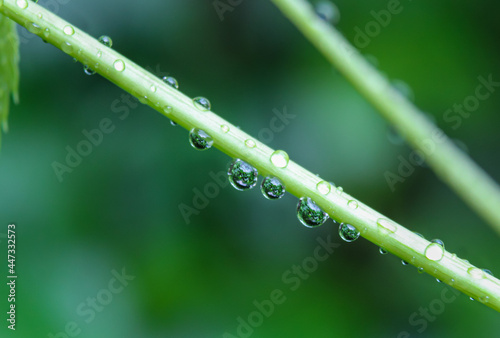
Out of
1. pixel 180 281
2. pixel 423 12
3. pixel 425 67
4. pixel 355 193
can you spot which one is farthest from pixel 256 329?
pixel 423 12

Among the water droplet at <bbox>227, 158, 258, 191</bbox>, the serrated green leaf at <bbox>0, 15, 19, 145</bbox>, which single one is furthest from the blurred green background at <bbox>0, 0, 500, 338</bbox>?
the water droplet at <bbox>227, 158, 258, 191</bbox>

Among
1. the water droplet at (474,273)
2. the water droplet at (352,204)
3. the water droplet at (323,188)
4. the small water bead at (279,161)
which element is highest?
the water droplet at (474,273)

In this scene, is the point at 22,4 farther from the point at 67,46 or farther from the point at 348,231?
the point at 348,231

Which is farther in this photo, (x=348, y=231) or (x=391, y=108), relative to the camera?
(x=391, y=108)

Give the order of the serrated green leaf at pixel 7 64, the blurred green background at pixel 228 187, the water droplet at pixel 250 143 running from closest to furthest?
the water droplet at pixel 250 143, the serrated green leaf at pixel 7 64, the blurred green background at pixel 228 187

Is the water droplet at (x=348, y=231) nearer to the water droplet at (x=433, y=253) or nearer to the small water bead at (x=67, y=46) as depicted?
the water droplet at (x=433, y=253)

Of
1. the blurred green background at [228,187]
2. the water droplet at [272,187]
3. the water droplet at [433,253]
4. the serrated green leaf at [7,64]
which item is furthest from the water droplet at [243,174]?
the blurred green background at [228,187]

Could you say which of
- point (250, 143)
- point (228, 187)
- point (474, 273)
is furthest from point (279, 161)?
point (228, 187)

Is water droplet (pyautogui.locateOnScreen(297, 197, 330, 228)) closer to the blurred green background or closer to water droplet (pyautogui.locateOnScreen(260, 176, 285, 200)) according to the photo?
water droplet (pyautogui.locateOnScreen(260, 176, 285, 200))
